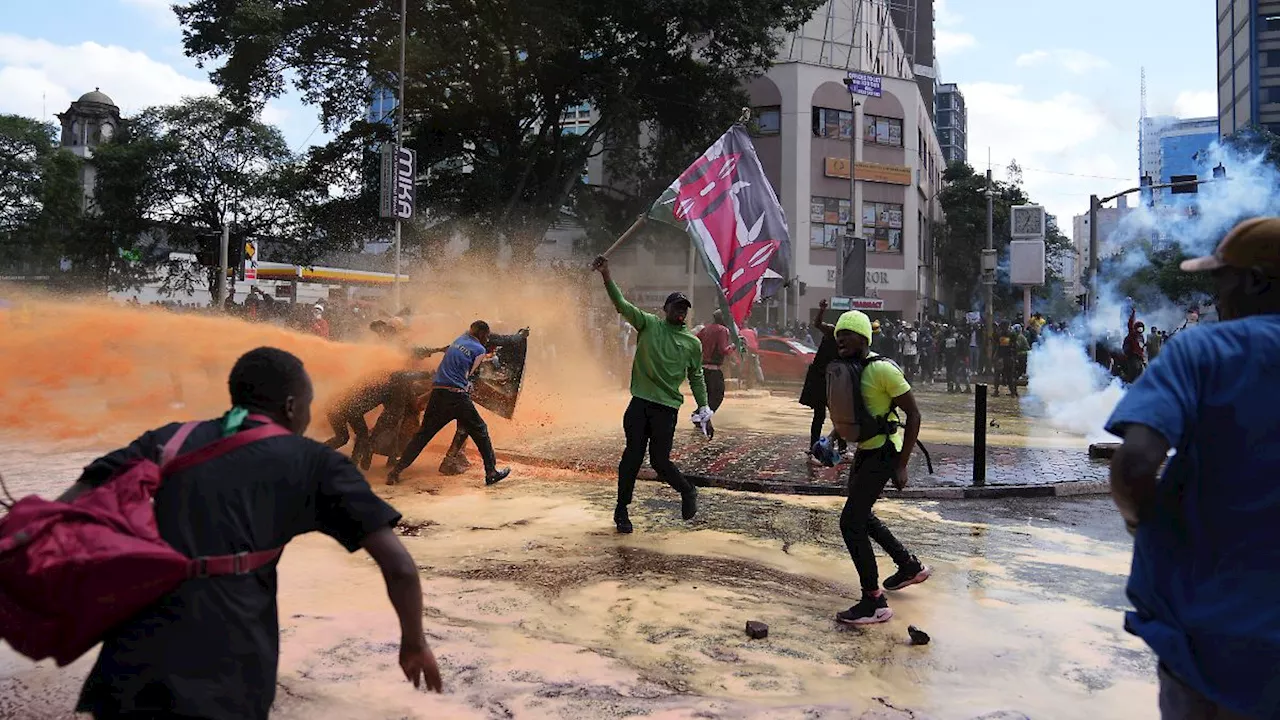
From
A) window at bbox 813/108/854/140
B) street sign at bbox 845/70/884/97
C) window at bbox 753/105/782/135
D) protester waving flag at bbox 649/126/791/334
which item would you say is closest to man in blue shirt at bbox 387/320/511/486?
protester waving flag at bbox 649/126/791/334

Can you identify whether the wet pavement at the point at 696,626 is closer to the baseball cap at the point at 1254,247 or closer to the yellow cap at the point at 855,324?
the yellow cap at the point at 855,324

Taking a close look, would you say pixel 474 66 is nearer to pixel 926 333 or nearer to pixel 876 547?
pixel 926 333

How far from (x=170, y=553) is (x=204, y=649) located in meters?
0.26

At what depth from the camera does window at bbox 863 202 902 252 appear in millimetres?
42688

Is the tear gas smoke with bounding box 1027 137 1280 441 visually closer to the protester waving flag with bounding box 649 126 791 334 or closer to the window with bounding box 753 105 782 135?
the protester waving flag with bounding box 649 126 791 334

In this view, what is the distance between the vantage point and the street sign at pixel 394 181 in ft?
66.2

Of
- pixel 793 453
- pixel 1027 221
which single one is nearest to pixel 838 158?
pixel 1027 221

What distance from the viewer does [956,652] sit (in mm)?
4602

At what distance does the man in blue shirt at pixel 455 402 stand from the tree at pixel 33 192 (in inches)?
1637

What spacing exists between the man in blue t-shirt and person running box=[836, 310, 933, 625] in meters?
2.90

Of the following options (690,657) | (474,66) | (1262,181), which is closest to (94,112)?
(474,66)

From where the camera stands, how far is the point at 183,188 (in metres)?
39.5

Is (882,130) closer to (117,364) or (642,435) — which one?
(117,364)

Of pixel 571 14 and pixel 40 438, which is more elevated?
pixel 571 14
